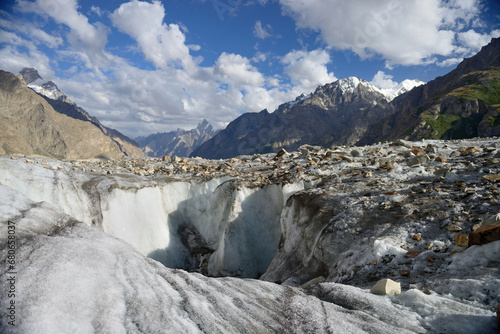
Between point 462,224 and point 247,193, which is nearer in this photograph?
point 462,224

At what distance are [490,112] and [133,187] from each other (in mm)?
174105

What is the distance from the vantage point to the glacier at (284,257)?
234 inches

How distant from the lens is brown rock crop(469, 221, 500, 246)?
7.12m

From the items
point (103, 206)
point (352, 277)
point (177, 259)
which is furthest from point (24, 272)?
point (177, 259)

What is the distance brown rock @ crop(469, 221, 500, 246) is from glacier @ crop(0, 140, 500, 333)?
0.19m

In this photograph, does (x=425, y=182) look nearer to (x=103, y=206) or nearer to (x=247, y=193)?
(x=247, y=193)

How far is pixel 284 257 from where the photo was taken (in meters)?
17.0

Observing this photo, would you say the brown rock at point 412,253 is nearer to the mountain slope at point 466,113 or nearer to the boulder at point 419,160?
the boulder at point 419,160

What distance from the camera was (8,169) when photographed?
18.8 meters

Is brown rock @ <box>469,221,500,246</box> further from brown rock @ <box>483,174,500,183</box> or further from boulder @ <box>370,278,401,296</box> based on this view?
brown rock @ <box>483,174,500,183</box>

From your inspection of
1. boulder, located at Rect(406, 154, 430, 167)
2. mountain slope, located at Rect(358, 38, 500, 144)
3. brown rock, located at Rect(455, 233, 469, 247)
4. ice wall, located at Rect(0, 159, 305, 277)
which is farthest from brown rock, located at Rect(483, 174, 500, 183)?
mountain slope, located at Rect(358, 38, 500, 144)

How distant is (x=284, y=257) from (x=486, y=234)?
1132cm

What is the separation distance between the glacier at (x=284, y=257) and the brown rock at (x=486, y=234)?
0.19m

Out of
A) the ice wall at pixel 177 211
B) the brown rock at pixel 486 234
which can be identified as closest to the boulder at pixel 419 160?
the ice wall at pixel 177 211
